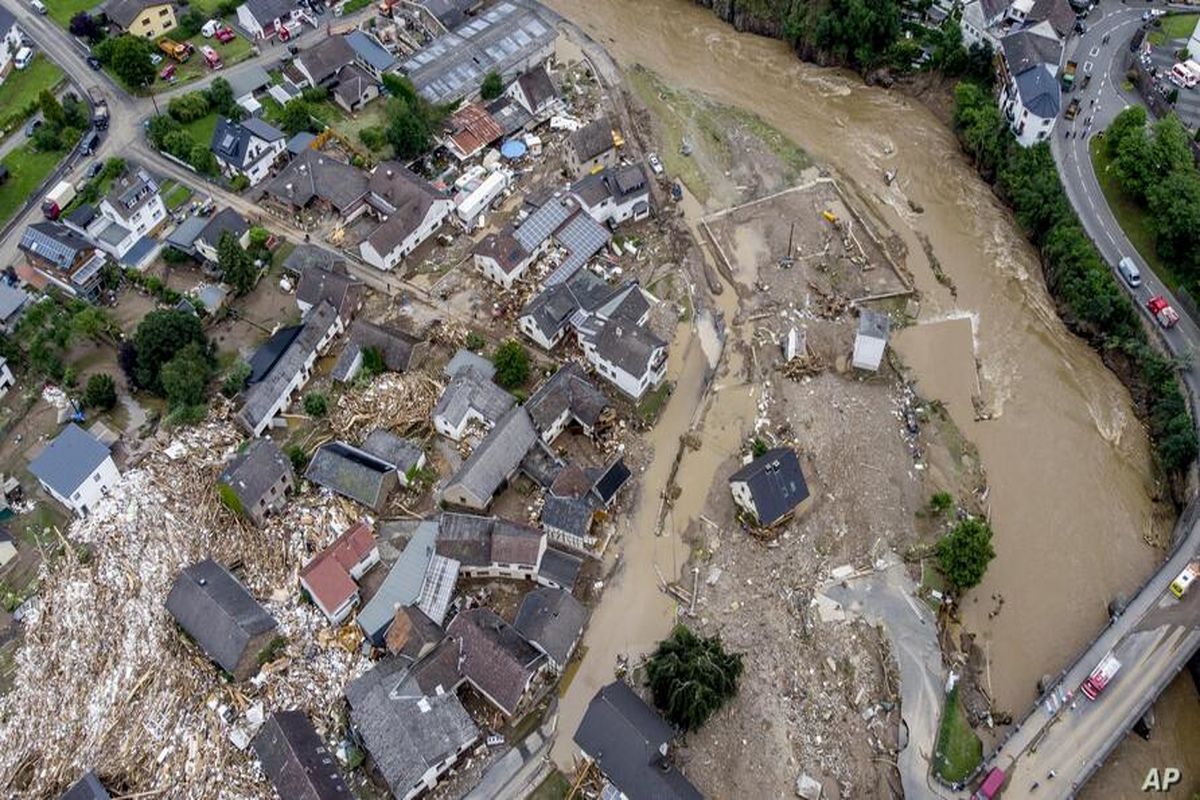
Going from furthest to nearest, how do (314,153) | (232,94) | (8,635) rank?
(232,94), (314,153), (8,635)

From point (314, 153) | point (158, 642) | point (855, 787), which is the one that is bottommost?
point (855, 787)

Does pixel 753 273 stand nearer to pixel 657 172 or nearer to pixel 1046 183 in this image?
pixel 657 172

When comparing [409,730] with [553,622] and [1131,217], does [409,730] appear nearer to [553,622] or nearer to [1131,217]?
[553,622]

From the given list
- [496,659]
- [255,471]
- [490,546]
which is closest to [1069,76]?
[490,546]

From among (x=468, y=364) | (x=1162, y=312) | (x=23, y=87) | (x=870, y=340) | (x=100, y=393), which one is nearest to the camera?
(x=100, y=393)

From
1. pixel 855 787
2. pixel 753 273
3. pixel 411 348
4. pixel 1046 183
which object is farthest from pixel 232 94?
pixel 855 787

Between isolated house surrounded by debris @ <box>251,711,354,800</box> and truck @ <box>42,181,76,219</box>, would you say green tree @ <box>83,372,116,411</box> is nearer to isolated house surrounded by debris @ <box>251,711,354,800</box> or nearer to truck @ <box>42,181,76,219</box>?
truck @ <box>42,181,76,219</box>
